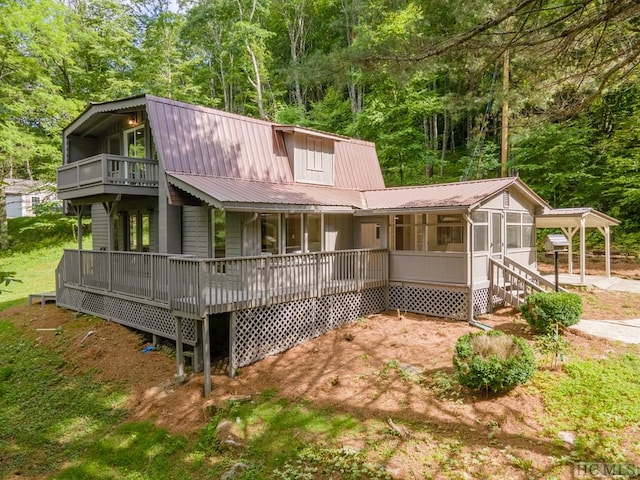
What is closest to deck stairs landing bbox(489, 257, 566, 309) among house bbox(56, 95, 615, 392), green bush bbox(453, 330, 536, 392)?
house bbox(56, 95, 615, 392)

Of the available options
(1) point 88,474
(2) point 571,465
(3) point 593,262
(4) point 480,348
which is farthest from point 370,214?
(3) point 593,262

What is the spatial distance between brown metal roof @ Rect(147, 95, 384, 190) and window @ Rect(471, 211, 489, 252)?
16.6ft

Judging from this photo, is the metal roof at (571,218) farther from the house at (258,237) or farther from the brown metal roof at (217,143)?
the brown metal roof at (217,143)

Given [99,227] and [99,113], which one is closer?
[99,113]

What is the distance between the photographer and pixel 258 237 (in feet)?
36.2

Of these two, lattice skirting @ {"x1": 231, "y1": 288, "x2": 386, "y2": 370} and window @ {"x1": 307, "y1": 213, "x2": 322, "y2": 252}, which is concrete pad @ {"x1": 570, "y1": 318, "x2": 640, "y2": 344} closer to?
lattice skirting @ {"x1": 231, "y1": 288, "x2": 386, "y2": 370}

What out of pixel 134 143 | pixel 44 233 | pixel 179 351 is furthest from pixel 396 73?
pixel 44 233

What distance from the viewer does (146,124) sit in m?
12.0

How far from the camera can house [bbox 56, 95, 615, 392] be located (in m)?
9.12

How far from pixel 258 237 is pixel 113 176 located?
14.9ft

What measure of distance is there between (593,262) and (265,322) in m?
17.6

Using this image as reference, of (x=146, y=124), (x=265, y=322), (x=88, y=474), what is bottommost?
(x=88, y=474)

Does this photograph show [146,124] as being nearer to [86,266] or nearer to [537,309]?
[86,266]

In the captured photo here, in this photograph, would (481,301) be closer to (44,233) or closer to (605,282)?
(605,282)
